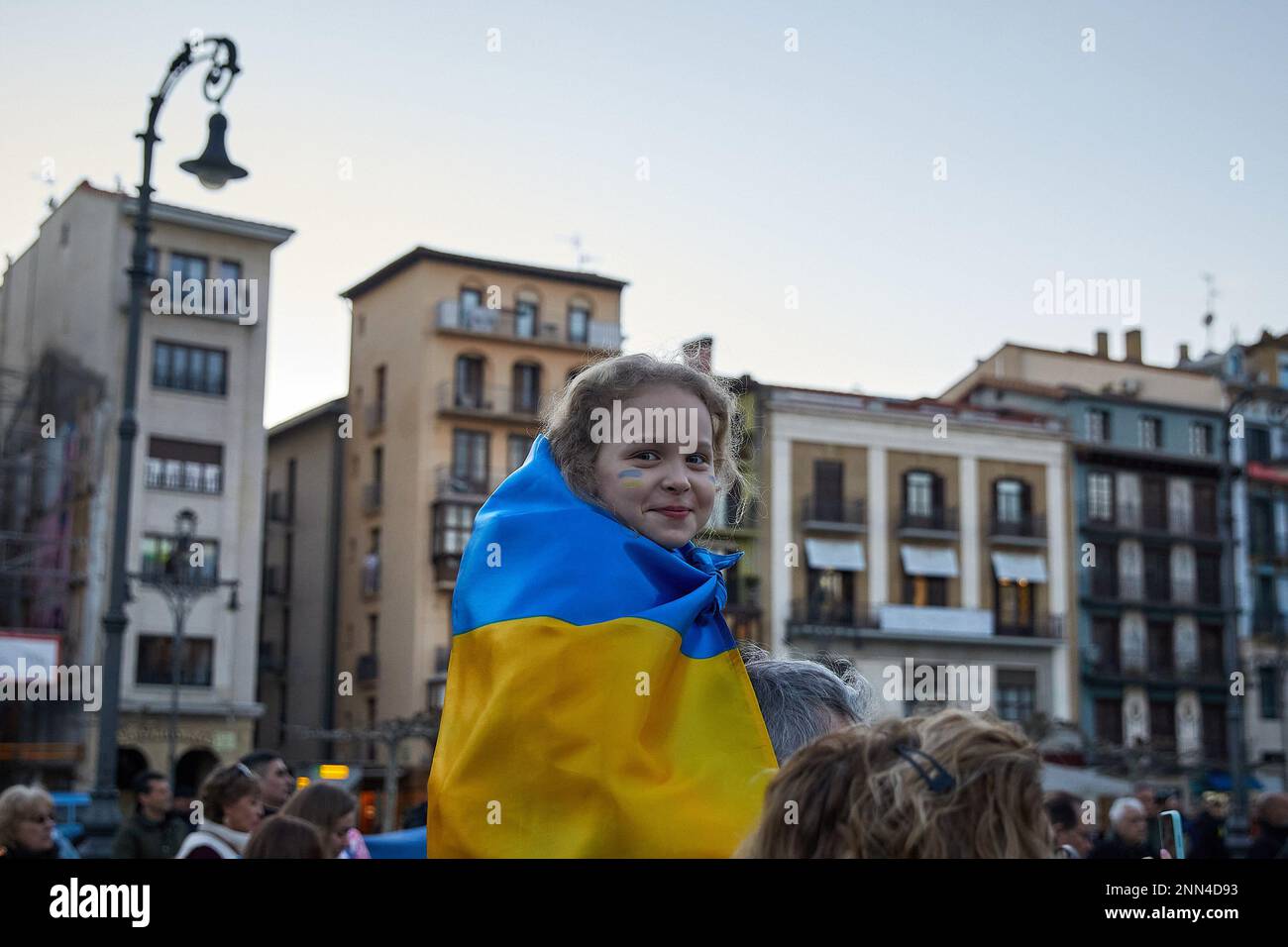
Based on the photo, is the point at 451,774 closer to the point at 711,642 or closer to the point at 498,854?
the point at 498,854

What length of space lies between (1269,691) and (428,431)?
2698cm

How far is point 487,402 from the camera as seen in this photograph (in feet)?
147

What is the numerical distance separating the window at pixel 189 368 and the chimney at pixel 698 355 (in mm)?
38515

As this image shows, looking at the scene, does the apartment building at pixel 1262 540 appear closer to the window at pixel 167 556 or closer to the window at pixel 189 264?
the window at pixel 167 556

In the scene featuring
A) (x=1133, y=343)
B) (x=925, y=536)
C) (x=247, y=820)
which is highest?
(x=1133, y=343)

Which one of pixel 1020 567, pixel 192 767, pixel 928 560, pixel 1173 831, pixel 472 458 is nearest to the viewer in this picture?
pixel 1173 831

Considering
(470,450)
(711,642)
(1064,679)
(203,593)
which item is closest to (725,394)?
(711,642)

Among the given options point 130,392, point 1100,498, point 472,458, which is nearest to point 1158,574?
point 1100,498

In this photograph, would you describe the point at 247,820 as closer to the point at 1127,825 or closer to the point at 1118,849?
the point at 1118,849

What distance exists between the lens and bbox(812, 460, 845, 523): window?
4506 centimetres

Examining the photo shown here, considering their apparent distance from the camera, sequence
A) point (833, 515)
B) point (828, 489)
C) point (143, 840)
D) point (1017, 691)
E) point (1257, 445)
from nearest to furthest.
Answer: point (143, 840), point (833, 515), point (828, 489), point (1017, 691), point (1257, 445)

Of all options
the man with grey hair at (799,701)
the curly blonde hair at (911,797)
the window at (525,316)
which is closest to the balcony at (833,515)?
the window at (525,316)

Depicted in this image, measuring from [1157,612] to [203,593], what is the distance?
27.9 m

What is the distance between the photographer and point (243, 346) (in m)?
41.0
